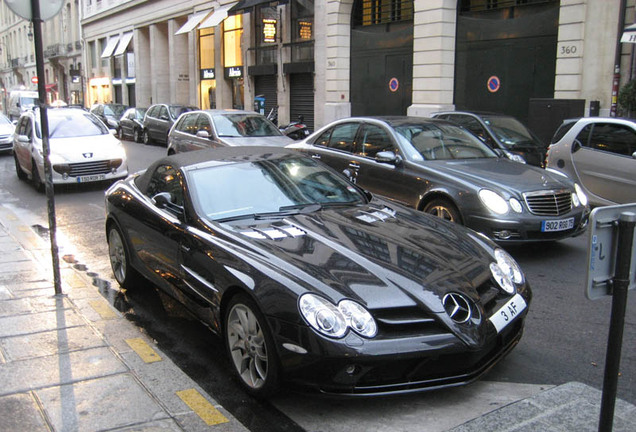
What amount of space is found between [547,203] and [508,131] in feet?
18.6

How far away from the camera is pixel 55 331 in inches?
188

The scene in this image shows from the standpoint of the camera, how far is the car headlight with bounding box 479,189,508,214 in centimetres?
686

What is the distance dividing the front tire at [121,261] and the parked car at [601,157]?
6.66 metres

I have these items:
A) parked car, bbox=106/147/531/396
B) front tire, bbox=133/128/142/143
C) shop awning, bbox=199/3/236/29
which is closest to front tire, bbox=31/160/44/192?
parked car, bbox=106/147/531/396

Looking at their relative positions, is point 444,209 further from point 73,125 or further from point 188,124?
point 73,125

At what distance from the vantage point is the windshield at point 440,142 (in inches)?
315

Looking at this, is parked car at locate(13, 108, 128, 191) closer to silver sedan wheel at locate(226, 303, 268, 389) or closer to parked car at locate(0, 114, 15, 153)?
parked car at locate(0, 114, 15, 153)

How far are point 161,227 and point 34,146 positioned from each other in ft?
28.4

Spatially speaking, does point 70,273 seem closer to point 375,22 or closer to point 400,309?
point 400,309

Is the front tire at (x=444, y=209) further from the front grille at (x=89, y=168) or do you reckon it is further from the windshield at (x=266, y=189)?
the front grille at (x=89, y=168)

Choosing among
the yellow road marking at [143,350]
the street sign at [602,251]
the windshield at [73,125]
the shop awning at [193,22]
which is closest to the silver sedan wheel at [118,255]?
the yellow road marking at [143,350]

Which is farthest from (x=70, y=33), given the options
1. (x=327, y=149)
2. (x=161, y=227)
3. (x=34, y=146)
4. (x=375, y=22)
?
(x=161, y=227)

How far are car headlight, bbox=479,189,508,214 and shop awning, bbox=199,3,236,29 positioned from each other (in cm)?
2363

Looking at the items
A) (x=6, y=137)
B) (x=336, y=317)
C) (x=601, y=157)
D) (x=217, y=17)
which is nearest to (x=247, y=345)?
(x=336, y=317)
